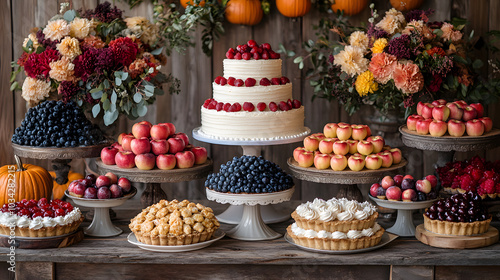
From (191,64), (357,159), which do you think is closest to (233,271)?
(357,159)

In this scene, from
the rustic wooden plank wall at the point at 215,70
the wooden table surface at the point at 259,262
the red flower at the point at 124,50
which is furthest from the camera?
the rustic wooden plank wall at the point at 215,70

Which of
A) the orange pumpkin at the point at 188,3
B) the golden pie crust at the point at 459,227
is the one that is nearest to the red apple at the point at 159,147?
the orange pumpkin at the point at 188,3

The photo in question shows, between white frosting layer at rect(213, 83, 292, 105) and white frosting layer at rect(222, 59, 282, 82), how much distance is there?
0.07 metres

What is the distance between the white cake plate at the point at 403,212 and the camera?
2.67 m

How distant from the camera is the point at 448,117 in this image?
9.74 feet

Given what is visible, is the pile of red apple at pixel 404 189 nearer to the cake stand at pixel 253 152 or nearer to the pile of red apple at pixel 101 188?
the cake stand at pixel 253 152

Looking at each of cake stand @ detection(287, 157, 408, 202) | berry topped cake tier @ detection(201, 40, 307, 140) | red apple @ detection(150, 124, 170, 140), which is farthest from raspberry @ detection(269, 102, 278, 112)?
red apple @ detection(150, 124, 170, 140)

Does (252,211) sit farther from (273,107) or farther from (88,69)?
Result: (88,69)

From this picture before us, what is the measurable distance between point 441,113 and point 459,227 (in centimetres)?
62

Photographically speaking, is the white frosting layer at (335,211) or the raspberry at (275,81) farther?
the raspberry at (275,81)

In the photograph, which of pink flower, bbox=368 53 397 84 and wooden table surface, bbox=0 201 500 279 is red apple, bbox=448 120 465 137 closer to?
pink flower, bbox=368 53 397 84

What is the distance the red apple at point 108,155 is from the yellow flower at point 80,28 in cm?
64

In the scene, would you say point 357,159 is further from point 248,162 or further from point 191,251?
point 191,251

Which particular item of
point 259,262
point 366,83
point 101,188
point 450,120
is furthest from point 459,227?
point 101,188
